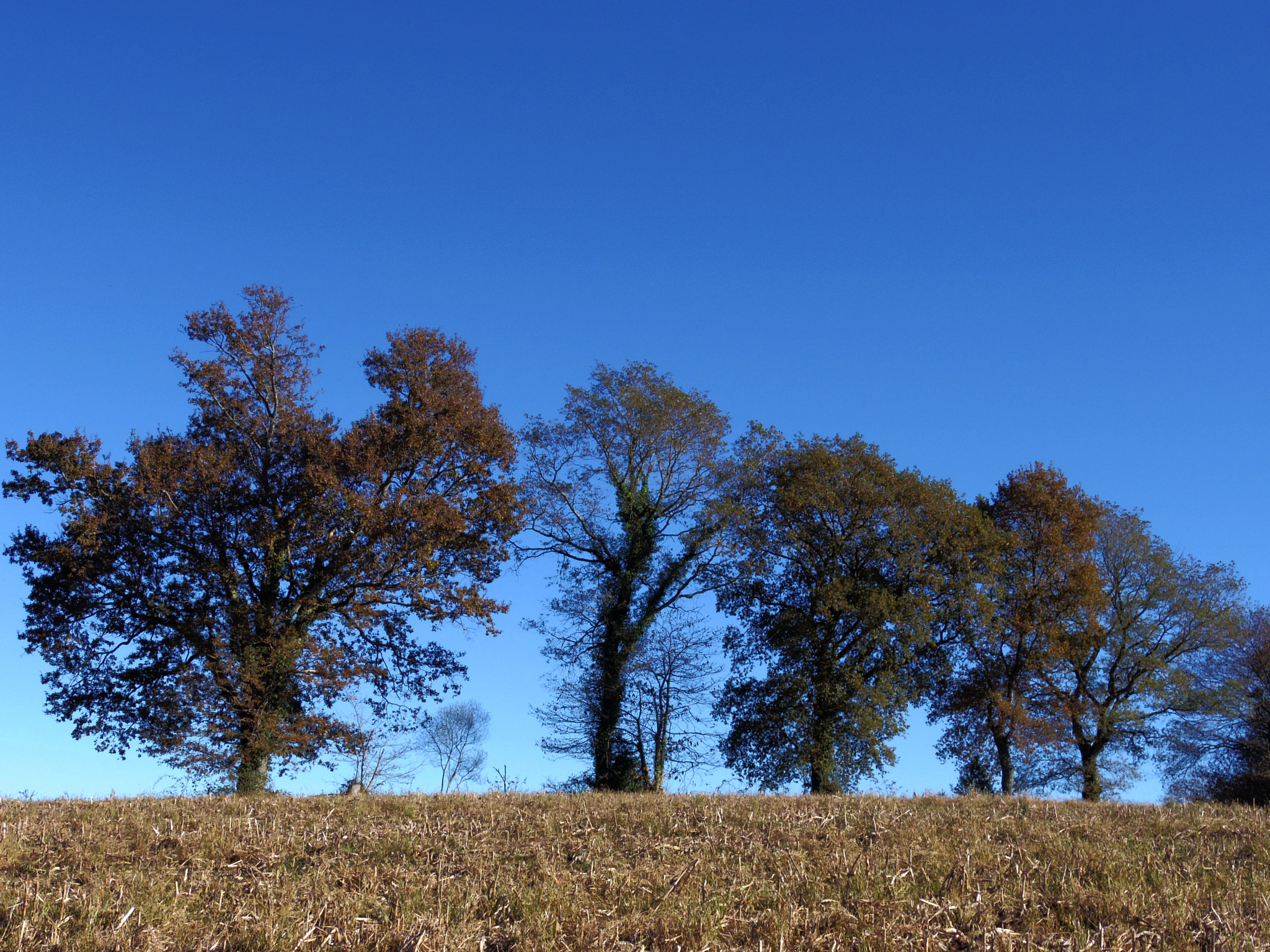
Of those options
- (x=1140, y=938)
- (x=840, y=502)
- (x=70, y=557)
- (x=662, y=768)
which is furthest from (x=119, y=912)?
(x=840, y=502)

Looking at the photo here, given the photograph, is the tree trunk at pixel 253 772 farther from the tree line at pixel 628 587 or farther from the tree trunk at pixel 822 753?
the tree trunk at pixel 822 753

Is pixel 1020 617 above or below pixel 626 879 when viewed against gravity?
above

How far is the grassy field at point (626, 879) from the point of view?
7.75m

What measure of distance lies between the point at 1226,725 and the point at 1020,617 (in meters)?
11.8

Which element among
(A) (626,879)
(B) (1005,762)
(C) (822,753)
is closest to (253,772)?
(C) (822,753)

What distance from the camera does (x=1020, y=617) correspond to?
107ft

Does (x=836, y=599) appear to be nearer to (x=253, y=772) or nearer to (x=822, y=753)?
(x=822, y=753)

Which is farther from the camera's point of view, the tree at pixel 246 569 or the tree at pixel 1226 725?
the tree at pixel 1226 725

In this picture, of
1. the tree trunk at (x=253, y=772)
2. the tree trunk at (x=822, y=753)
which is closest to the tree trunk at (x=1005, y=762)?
the tree trunk at (x=822, y=753)

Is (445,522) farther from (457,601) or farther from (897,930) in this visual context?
(897,930)

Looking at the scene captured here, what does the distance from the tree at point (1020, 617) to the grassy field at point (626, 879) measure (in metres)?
17.8

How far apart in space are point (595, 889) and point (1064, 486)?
31.1 m

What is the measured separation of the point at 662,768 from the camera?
1155 inches

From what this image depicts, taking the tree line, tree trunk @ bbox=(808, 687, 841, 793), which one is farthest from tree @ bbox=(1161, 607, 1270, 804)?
tree trunk @ bbox=(808, 687, 841, 793)
